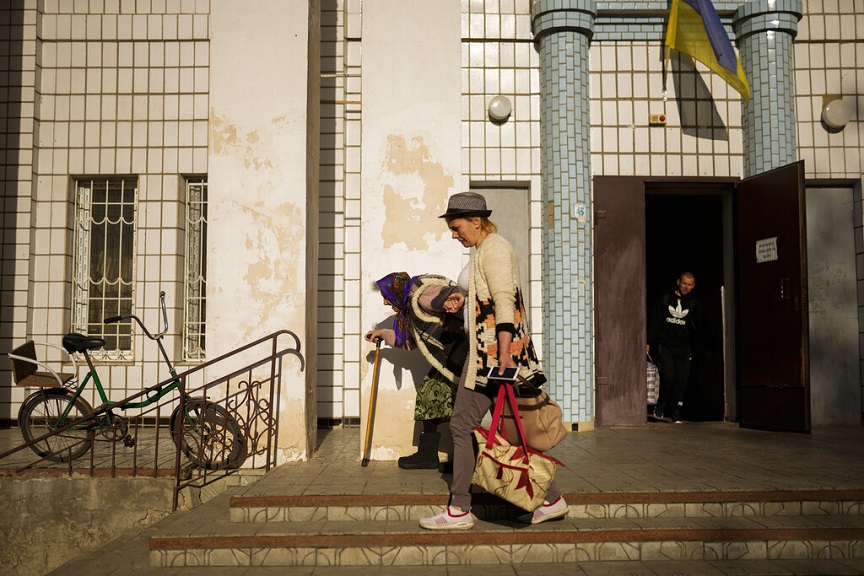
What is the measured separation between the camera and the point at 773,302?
8.34 m

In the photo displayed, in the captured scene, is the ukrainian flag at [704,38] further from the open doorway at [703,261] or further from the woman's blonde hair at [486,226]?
the woman's blonde hair at [486,226]

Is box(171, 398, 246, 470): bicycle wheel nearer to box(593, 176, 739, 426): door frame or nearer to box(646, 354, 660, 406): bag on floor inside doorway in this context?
box(593, 176, 739, 426): door frame

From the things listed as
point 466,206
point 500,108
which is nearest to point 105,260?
point 500,108

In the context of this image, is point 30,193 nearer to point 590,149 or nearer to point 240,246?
point 240,246

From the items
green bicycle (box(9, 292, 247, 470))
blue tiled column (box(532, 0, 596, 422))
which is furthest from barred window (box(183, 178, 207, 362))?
blue tiled column (box(532, 0, 596, 422))

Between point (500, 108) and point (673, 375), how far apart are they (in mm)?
3870

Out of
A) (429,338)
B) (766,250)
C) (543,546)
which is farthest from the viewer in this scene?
(766,250)

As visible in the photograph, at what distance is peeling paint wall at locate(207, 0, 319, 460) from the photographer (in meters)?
6.55

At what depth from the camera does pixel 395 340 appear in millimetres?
6121

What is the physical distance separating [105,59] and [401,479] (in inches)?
A: 257

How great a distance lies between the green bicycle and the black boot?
4.60 feet

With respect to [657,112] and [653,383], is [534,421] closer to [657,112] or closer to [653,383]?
[653,383]

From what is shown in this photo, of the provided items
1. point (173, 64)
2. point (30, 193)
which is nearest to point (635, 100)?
point (173, 64)

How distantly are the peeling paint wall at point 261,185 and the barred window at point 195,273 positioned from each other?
A: 104 inches
